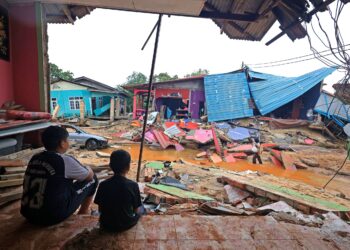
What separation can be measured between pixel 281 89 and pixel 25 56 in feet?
61.8

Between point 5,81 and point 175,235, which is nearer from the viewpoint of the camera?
point 175,235

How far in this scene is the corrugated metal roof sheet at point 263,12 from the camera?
3078 mm

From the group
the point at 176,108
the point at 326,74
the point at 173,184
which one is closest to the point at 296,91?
the point at 326,74

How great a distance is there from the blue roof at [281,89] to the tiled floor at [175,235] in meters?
17.3

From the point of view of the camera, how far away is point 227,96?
62.6 ft

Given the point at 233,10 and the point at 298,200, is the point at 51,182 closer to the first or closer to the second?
the point at 233,10

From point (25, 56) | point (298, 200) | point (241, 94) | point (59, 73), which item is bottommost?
point (298, 200)

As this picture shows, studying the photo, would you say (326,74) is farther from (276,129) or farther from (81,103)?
(81,103)

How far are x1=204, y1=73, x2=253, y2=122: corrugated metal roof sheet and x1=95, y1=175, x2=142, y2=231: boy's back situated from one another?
659 inches

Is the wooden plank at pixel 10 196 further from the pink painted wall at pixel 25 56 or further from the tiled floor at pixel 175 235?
the pink painted wall at pixel 25 56

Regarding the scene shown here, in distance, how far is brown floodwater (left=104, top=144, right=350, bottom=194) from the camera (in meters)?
9.08

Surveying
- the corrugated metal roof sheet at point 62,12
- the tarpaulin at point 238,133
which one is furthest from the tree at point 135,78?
the corrugated metal roof sheet at point 62,12

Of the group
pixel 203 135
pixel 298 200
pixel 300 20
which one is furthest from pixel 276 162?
pixel 300 20

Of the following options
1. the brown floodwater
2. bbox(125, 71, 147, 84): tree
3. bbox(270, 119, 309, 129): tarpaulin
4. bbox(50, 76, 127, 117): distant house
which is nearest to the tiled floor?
the brown floodwater
